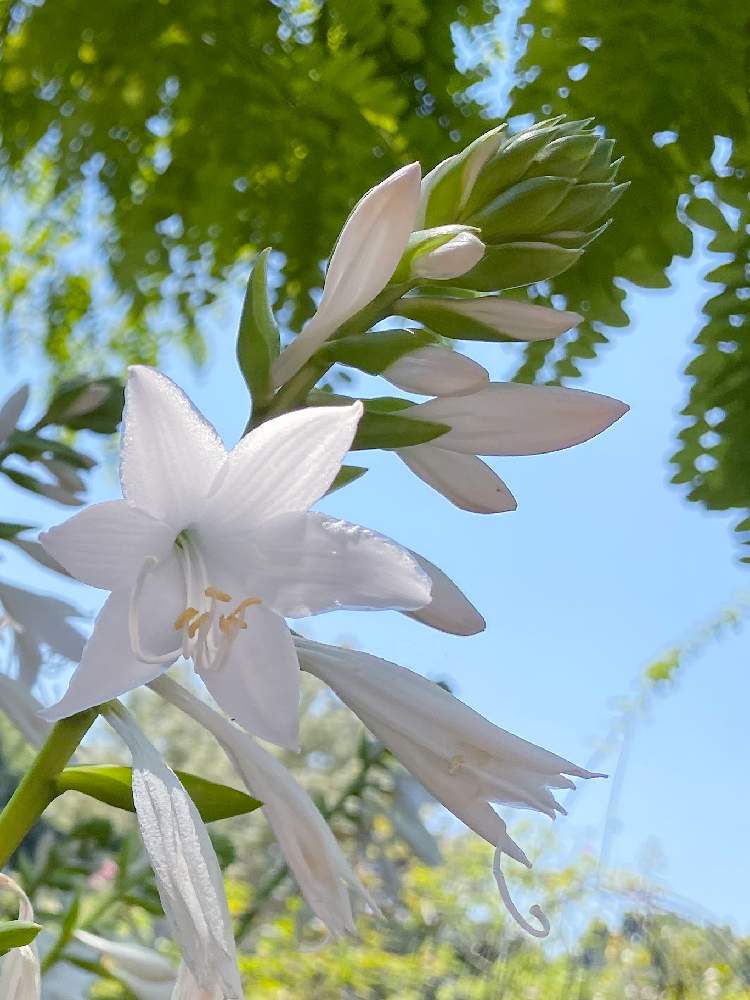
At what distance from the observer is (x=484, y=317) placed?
0.28m

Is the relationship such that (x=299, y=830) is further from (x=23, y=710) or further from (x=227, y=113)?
(x=227, y=113)

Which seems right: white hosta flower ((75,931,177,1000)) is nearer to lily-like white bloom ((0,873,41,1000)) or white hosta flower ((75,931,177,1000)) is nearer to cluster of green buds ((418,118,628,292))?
lily-like white bloom ((0,873,41,1000))

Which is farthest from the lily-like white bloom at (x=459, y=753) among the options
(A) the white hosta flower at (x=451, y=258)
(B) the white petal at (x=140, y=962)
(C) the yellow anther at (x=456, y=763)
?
(B) the white petal at (x=140, y=962)

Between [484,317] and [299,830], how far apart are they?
14cm

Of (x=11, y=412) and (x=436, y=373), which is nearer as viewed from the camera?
(x=436, y=373)

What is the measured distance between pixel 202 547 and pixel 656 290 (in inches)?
14.0

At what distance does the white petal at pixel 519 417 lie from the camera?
257 mm

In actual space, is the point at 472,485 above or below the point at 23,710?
above

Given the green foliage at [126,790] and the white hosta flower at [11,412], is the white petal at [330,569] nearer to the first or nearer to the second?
the green foliage at [126,790]

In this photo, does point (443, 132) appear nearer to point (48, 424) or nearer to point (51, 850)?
point (48, 424)

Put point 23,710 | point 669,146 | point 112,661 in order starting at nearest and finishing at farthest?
point 112,661 < point 23,710 < point 669,146

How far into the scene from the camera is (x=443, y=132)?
24.9 inches

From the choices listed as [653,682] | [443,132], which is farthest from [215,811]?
[653,682]

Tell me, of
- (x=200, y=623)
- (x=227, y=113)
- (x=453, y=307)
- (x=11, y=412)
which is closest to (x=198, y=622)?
(x=200, y=623)
